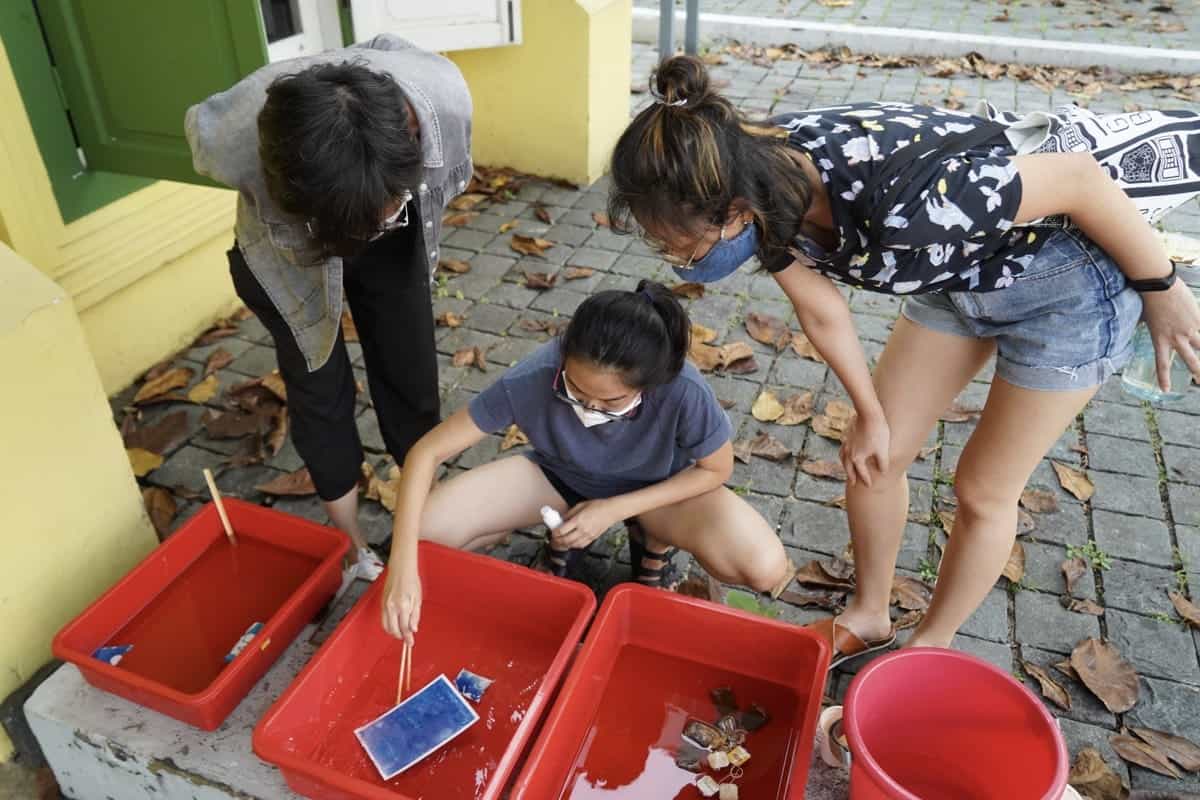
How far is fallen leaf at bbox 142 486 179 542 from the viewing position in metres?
2.48

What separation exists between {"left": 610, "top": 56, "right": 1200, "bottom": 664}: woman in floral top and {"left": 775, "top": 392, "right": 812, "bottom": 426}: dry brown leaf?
1.11 m

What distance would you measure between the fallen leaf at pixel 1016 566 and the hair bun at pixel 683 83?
5.14 ft

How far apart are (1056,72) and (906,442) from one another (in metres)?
5.41

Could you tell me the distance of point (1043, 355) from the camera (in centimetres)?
153

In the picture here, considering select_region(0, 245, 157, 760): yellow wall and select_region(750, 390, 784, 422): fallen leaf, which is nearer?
select_region(0, 245, 157, 760): yellow wall

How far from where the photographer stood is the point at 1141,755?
1885 millimetres

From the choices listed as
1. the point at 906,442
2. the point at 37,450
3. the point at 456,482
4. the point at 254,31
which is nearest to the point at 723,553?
the point at 906,442

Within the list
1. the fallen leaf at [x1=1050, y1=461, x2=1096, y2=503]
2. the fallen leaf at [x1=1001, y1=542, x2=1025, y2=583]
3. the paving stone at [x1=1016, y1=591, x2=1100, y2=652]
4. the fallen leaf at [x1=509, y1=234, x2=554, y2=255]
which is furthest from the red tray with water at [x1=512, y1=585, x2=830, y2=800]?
the fallen leaf at [x1=509, y1=234, x2=554, y2=255]

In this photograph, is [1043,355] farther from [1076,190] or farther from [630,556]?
[630,556]

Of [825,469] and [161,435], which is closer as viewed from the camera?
[825,469]

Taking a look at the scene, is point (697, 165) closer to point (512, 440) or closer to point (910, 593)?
point (910, 593)

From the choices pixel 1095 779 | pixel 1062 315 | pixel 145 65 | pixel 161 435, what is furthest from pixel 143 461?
pixel 1095 779

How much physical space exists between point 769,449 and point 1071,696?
→ 1040 mm

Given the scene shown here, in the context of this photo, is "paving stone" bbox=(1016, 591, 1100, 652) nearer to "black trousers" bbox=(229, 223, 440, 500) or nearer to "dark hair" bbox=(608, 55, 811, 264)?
"dark hair" bbox=(608, 55, 811, 264)
